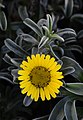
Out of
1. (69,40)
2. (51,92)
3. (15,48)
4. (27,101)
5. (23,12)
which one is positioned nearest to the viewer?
(51,92)

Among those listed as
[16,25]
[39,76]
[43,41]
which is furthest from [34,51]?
[16,25]

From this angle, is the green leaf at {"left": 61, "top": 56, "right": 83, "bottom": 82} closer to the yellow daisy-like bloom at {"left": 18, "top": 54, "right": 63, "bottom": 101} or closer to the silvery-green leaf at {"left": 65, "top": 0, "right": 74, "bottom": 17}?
the yellow daisy-like bloom at {"left": 18, "top": 54, "right": 63, "bottom": 101}

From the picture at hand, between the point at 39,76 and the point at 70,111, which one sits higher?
the point at 39,76

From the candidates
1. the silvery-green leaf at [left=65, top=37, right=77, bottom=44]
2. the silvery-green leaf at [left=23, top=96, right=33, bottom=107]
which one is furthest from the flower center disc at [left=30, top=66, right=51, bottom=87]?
the silvery-green leaf at [left=65, top=37, right=77, bottom=44]

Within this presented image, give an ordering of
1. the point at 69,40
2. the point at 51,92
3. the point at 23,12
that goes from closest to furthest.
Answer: the point at 51,92 < the point at 69,40 < the point at 23,12

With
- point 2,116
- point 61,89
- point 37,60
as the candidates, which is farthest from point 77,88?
point 2,116

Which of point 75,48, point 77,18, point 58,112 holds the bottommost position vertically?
point 58,112

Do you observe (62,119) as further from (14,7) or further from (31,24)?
(14,7)

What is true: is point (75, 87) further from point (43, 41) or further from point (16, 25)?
point (16, 25)

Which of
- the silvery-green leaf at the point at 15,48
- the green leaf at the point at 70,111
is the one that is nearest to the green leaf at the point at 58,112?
the green leaf at the point at 70,111
